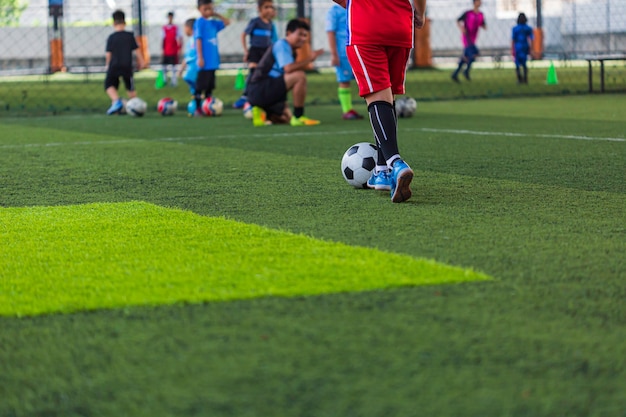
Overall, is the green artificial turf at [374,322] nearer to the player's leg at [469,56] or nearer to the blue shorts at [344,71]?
the blue shorts at [344,71]

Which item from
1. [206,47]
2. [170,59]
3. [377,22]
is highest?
[170,59]

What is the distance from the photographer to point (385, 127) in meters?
5.75

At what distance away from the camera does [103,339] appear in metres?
2.72

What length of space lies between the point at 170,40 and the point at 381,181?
23069 mm

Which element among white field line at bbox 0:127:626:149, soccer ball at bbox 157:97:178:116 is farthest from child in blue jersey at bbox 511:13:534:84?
white field line at bbox 0:127:626:149

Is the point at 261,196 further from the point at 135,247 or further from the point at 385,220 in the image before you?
the point at 135,247

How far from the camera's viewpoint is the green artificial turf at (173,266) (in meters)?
3.22

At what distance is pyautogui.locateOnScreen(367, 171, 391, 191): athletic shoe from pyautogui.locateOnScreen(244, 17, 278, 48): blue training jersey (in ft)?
29.6

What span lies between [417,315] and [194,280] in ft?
2.76

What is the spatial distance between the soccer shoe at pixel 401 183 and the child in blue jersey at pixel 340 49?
6789mm

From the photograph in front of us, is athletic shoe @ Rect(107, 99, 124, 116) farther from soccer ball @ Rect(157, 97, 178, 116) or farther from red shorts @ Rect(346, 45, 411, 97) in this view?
red shorts @ Rect(346, 45, 411, 97)

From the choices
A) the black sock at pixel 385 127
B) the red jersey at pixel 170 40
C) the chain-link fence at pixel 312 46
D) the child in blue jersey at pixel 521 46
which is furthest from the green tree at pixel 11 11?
the black sock at pixel 385 127

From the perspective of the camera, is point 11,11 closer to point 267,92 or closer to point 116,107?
point 116,107

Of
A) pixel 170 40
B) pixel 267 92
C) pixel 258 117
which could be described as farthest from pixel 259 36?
pixel 170 40
